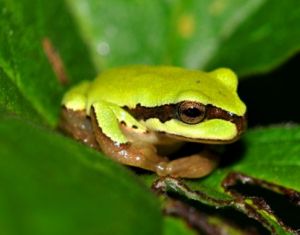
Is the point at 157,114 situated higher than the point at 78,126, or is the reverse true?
the point at 157,114

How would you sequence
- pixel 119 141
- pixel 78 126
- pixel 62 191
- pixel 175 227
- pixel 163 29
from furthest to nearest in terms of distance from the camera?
pixel 163 29 < pixel 78 126 < pixel 119 141 < pixel 175 227 < pixel 62 191

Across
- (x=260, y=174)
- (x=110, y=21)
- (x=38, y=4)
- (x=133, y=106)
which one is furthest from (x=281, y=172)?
(x=110, y=21)

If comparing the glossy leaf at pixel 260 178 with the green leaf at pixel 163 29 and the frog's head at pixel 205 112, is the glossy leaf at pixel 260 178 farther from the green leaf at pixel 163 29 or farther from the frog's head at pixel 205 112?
the green leaf at pixel 163 29

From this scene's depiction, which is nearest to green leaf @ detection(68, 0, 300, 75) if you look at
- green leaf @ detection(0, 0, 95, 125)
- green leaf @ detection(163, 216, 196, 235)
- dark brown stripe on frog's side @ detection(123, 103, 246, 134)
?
green leaf @ detection(0, 0, 95, 125)

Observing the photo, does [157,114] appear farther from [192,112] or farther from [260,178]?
[260,178]

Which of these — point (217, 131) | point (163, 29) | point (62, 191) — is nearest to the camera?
point (62, 191)

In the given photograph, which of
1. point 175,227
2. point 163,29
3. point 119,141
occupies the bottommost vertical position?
point 175,227

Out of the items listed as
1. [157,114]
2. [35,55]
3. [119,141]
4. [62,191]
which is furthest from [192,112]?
[62,191]

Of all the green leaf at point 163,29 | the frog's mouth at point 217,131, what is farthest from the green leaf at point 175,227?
the green leaf at point 163,29

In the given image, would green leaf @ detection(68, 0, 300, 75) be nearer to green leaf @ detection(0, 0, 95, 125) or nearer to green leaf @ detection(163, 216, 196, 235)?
green leaf @ detection(0, 0, 95, 125)
